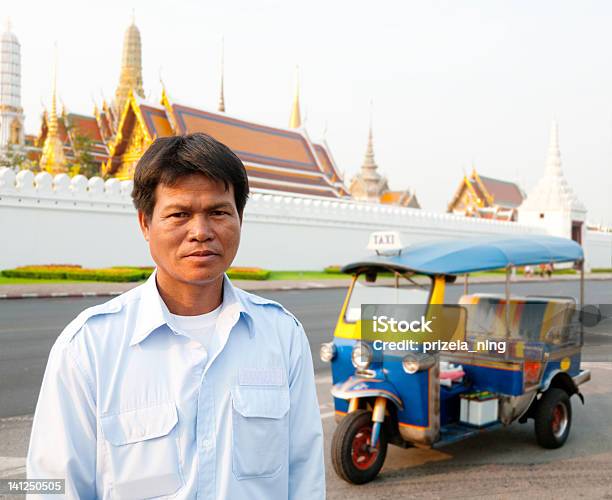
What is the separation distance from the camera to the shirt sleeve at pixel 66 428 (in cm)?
149

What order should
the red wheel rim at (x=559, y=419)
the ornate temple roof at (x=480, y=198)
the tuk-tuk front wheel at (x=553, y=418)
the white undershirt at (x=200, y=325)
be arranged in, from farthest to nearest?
the ornate temple roof at (x=480, y=198)
the red wheel rim at (x=559, y=419)
the tuk-tuk front wheel at (x=553, y=418)
the white undershirt at (x=200, y=325)

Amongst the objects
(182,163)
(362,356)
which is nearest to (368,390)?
(362,356)

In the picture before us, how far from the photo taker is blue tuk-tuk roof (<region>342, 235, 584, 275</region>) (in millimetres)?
4664

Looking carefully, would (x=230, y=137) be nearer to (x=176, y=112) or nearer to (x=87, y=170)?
(x=176, y=112)

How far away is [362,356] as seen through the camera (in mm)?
4523

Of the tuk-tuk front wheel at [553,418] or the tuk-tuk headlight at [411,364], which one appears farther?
the tuk-tuk front wheel at [553,418]

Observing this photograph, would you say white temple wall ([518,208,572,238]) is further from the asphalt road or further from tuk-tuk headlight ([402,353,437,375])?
tuk-tuk headlight ([402,353,437,375])

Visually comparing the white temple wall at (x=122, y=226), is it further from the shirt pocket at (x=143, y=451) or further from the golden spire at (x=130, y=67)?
the golden spire at (x=130, y=67)

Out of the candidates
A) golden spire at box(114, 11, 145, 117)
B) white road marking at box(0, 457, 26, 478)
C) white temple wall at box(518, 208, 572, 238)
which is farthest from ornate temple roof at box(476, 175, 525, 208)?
white road marking at box(0, 457, 26, 478)

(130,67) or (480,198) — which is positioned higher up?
(130,67)

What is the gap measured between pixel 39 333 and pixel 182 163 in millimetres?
9036

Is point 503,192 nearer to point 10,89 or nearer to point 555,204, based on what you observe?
point 555,204

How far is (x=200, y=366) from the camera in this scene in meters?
1.60

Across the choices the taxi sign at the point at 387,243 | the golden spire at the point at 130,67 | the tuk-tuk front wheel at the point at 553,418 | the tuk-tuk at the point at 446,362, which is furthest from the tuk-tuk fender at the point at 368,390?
the golden spire at the point at 130,67
